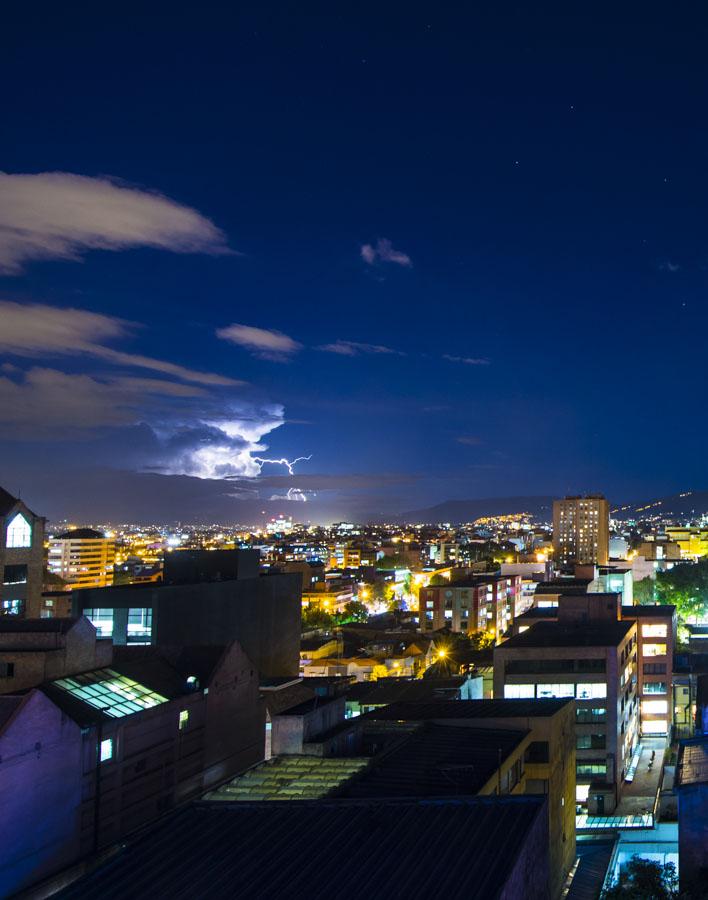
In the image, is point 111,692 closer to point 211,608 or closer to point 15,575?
point 15,575

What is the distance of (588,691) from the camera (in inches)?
1499

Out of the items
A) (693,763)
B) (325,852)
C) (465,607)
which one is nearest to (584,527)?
(465,607)

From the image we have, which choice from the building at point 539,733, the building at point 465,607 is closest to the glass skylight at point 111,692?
the building at point 539,733

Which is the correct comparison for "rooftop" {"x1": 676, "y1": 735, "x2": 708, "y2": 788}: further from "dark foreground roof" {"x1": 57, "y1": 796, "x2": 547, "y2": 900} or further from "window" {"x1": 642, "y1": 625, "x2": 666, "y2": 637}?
"window" {"x1": 642, "y1": 625, "x2": 666, "y2": 637}

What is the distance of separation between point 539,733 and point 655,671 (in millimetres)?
26861

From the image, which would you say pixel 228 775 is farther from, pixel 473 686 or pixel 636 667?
pixel 636 667

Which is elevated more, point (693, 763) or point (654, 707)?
point (693, 763)

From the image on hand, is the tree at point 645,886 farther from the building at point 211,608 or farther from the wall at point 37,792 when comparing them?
the building at point 211,608

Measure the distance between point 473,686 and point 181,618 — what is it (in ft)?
55.2

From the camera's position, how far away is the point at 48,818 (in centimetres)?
1855

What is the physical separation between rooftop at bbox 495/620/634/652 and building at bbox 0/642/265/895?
16675mm

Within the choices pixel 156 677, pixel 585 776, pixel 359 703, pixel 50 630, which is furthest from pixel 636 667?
pixel 50 630

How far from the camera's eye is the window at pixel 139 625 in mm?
43875

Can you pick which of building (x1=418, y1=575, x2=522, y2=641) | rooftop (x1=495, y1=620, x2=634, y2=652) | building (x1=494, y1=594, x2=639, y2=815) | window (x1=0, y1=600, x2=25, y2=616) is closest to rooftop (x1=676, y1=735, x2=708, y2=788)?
building (x1=494, y1=594, x2=639, y2=815)
